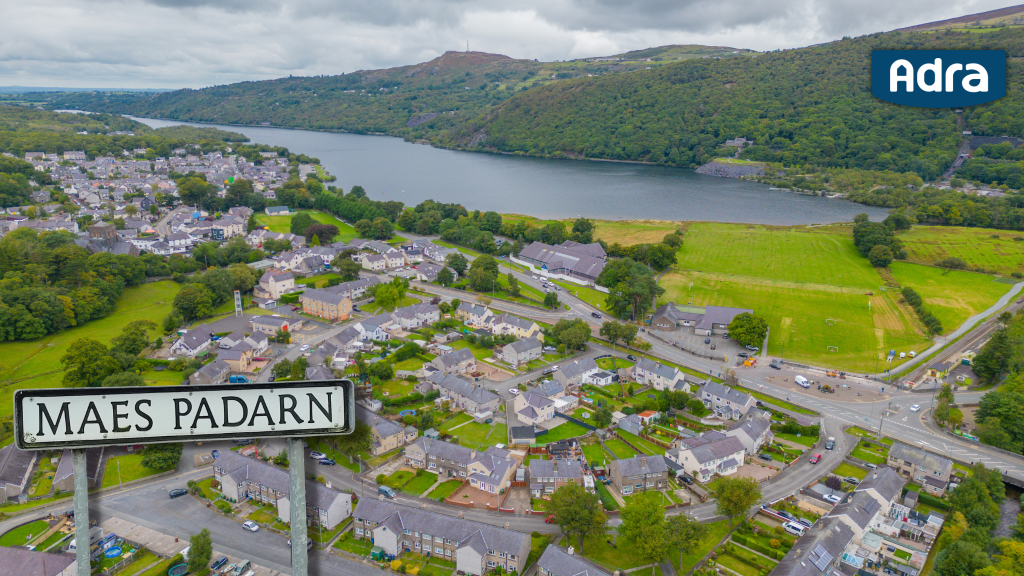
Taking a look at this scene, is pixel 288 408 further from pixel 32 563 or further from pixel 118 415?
pixel 32 563

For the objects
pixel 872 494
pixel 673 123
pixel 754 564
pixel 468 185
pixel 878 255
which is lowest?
pixel 754 564

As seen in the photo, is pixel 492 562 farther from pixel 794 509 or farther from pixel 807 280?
pixel 807 280

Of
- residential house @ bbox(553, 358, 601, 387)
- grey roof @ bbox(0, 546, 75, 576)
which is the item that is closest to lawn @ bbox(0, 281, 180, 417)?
grey roof @ bbox(0, 546, 75, 576)

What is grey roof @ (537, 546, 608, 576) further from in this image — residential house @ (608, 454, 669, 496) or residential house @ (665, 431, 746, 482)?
residential house @ (665, 431, 746, 482)

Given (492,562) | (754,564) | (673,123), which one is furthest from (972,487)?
(673,123)

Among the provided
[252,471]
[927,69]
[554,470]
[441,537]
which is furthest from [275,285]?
[927,69]

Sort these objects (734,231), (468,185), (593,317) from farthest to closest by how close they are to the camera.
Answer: (468,185), (734,231), (593,317)

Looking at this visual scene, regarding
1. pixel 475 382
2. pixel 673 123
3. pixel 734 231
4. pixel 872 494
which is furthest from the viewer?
pixel 673 123

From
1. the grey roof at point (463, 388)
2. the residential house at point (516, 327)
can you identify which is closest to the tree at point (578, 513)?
the grey roof at point (463, 388)
